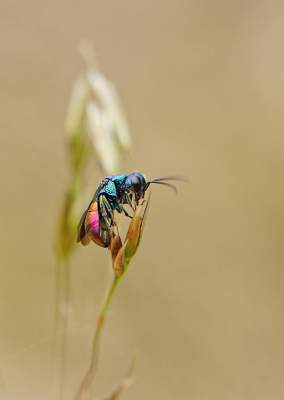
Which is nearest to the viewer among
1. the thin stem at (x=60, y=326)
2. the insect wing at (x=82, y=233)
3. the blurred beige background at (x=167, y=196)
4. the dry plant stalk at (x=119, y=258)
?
the dry plant stalk at (x=119, y=258)

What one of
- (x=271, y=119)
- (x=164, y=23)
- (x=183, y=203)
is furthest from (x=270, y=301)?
(x=164, y=23)

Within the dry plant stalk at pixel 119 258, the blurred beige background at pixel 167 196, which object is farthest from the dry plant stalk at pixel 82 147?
the blurred beige background at pixel 167 196

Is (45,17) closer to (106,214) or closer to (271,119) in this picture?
(271,119)

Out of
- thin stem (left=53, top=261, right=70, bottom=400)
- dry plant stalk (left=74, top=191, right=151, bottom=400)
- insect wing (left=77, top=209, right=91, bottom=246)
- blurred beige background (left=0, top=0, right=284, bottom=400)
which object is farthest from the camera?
blurred beige background (left=0, top=0, right=284, bottom=400)

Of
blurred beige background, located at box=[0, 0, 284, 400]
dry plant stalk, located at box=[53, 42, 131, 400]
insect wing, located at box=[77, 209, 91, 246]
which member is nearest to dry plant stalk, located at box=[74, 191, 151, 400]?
dry plant stalk, located at box=[53, 42, 131, 400]

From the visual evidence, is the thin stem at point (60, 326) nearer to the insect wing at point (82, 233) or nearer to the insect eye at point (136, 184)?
the insect wing at point (82, 233)

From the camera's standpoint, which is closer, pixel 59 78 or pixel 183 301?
pixel 183 301

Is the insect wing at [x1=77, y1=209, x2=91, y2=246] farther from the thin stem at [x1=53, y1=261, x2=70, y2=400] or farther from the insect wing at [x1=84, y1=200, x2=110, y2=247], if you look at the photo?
the thin stem at [x1=53, y1=261, x2=70, y2=400]
